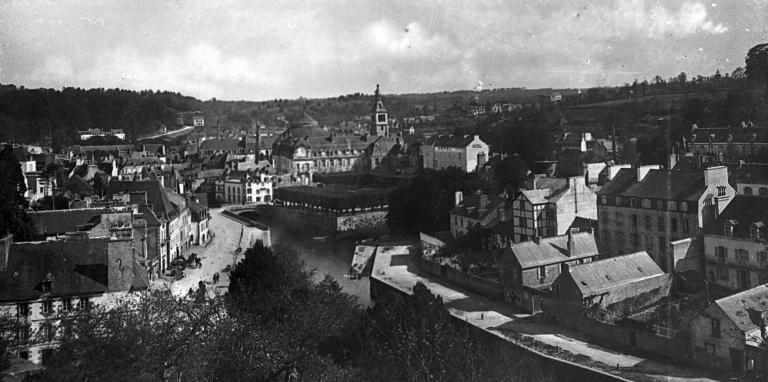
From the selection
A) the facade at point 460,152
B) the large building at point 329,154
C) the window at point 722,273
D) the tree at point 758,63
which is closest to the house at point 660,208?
the window at point 722,273

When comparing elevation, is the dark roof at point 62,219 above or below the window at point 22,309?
above

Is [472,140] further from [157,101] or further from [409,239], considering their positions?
[157,101]

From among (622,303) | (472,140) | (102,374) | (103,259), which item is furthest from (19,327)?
(472,140)

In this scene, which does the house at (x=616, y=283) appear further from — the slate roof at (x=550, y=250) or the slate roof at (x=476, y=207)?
the slate roof at (x=476, y=207)

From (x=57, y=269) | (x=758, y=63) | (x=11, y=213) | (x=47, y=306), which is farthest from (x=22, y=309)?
(x=758, y=63)

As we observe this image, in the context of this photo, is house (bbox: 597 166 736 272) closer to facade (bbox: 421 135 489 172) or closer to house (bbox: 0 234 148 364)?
house (bbox: 0 234 148 364)

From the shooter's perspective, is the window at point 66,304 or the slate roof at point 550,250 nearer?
the window at point 66,304
